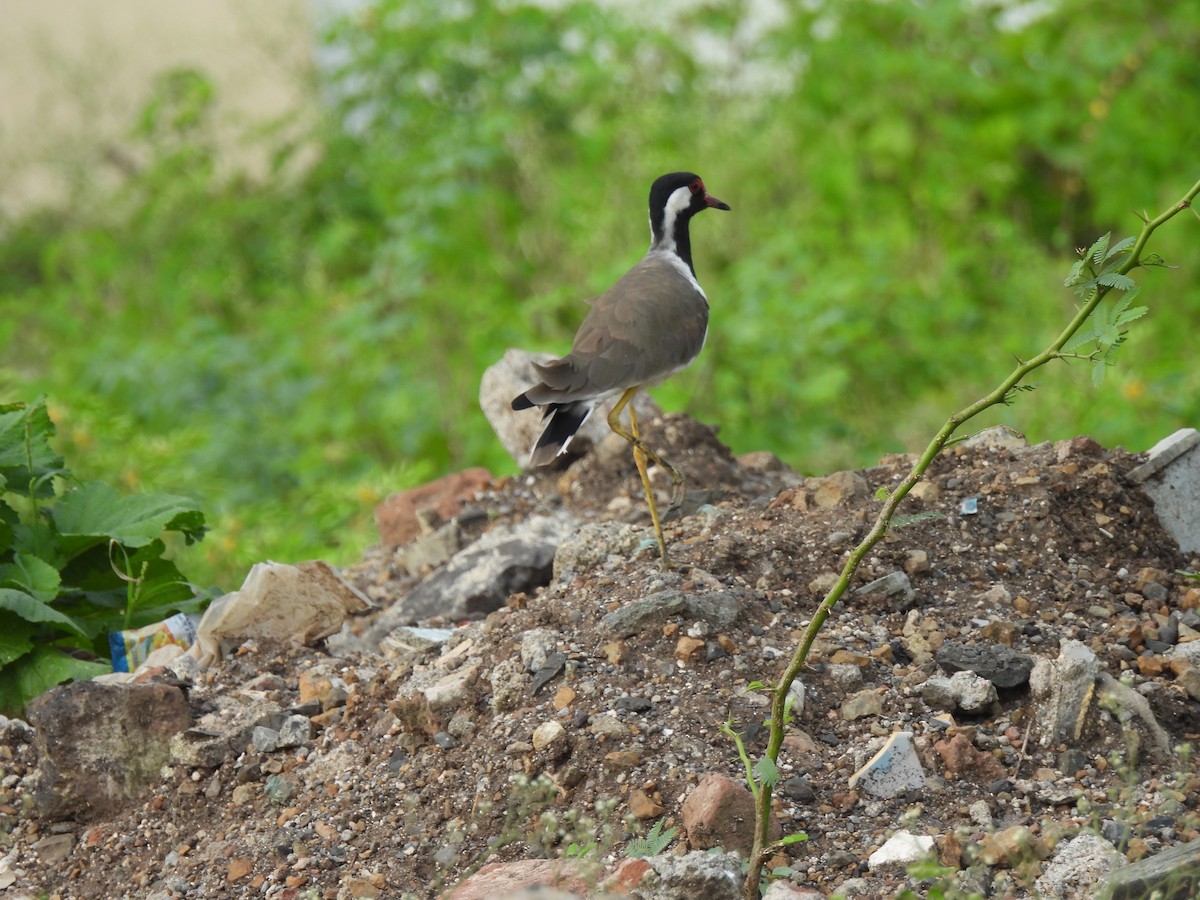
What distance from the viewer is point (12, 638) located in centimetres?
375

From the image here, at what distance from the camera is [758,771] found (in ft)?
7.95

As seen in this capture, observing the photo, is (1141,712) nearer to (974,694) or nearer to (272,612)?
(974,694)

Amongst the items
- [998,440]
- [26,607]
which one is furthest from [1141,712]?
[26,607]

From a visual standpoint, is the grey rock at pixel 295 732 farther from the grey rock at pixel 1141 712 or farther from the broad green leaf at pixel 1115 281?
the broad green leaf at pixel 1115 281

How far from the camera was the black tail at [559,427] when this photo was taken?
3.55 metres

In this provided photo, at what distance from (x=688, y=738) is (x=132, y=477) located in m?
3.50

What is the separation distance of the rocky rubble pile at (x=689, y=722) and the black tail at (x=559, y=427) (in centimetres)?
35

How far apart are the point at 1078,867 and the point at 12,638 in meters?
2.75

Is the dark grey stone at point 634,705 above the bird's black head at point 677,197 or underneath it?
underneath

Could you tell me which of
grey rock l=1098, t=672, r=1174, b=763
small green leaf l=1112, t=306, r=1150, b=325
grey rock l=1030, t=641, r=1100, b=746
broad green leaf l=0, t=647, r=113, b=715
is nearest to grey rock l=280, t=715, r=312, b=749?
broad green leaf l=0, t=647, r=113, b=715

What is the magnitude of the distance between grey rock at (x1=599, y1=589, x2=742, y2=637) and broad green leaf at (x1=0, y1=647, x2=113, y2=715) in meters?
1.51

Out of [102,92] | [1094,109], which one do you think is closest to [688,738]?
[1094,109]

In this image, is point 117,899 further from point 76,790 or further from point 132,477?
point 132,477

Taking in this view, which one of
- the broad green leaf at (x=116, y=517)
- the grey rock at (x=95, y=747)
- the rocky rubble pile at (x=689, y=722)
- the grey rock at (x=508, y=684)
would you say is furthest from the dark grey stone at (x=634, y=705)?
the broad green leaf at (x=116, y=517)
